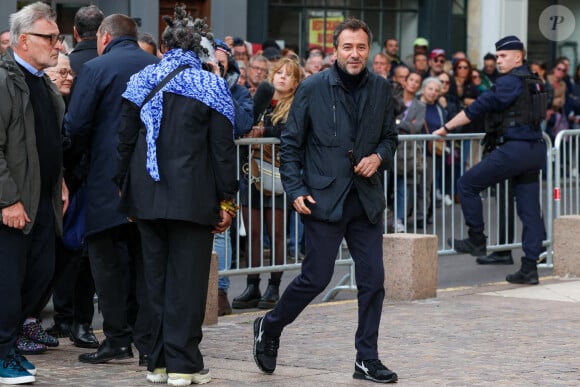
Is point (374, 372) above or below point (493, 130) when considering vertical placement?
below

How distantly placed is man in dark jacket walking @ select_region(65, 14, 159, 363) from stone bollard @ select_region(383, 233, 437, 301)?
3.19 metres

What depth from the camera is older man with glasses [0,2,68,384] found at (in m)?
7.73

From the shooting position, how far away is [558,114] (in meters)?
23.2

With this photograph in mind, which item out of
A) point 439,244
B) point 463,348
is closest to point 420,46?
point 439,244

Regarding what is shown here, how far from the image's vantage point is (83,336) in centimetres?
913

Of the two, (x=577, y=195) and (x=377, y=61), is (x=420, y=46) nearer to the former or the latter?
(x=377, y=61)

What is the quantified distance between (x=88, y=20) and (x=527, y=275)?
4537mm

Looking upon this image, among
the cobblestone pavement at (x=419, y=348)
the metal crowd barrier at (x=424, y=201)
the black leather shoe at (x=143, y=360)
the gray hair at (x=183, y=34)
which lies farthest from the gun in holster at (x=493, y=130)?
the black leather shoe at (x=143, y=360)

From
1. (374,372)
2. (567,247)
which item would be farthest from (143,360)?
(567,247)

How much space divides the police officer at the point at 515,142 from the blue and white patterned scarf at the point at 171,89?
4676 mm

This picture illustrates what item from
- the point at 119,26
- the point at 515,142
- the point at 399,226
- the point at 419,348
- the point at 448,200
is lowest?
the point at 419,348

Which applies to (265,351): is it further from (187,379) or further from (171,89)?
(171,89)

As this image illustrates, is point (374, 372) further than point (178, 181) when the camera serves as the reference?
Yes

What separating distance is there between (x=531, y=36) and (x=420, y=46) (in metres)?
7.53
